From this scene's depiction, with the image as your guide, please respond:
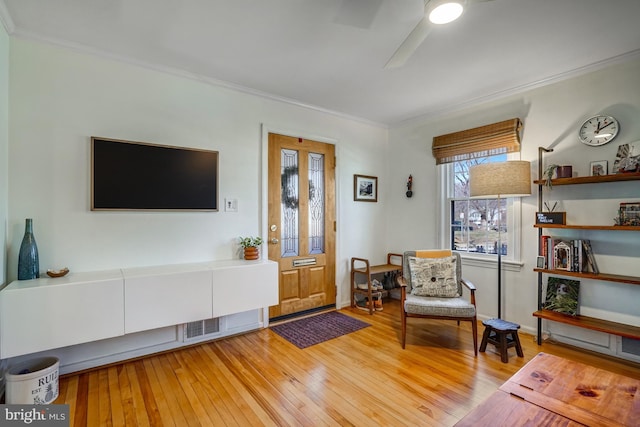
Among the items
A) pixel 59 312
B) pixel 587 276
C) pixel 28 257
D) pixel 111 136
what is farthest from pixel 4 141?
pixel 587 276

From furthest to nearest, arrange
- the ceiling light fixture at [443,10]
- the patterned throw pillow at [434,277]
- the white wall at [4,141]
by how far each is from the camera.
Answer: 1. the patterned throw pillow at [434,277]
2. the white wall at [4,141]
3. the ceiling light fixture at [443,10]

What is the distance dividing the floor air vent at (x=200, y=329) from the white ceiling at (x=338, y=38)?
2.34m

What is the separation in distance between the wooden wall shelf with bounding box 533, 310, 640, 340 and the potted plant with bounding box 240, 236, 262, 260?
2.66 m

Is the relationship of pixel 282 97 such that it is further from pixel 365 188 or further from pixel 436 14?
pixel 436 14

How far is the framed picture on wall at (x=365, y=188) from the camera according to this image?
4.15 m

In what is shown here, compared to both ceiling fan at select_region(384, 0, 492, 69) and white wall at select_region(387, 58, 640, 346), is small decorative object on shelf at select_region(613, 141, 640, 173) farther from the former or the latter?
ceiling fan at select_region(384, 0, 492, 69)

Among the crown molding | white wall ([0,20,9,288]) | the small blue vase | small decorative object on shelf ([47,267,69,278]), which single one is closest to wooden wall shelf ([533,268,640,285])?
the crown molding

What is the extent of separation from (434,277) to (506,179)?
1.13 m

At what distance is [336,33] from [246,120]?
1.39 metres

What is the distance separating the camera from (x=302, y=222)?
3668mm

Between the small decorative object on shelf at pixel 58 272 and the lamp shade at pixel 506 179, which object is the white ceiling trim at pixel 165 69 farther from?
the lamp shade at pixel 506 179

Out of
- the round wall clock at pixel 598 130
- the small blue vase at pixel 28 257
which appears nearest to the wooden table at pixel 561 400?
the round wall clock at pixel 598 130

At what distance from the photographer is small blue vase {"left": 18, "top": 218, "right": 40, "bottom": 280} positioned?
6.90 feet

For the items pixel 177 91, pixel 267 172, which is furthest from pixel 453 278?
pixel 177 91
